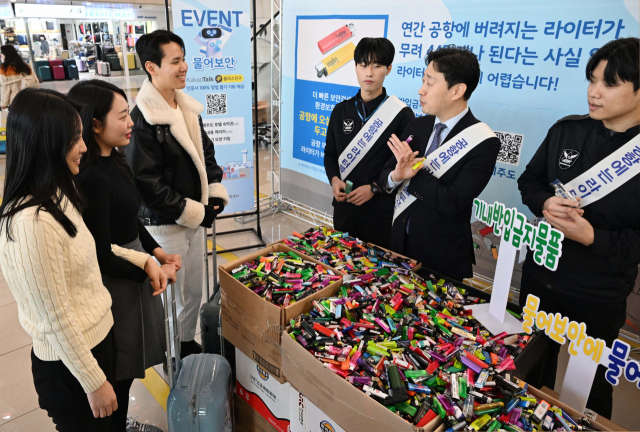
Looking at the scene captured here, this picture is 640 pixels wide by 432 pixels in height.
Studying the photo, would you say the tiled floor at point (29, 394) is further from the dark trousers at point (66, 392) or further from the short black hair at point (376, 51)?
the short black hair at point (376, 51)

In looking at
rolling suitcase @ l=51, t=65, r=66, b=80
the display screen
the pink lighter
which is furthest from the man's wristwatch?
rolling suitcase @ l=51, t=65, r=66, b=80

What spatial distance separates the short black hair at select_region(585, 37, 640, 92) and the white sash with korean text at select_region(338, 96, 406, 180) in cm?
107

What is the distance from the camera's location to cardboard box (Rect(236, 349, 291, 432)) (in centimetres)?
161

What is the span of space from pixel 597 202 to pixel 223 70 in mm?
3023

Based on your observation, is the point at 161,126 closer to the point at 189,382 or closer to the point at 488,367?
the point at 189,382

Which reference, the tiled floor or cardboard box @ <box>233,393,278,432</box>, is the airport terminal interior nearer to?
the tiled floor

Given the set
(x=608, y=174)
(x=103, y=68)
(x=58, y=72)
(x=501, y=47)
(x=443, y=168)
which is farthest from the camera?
(x=103, y=68)

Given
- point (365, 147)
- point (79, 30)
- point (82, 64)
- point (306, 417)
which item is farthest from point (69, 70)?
point (306, 417)

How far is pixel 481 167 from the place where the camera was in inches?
68.3

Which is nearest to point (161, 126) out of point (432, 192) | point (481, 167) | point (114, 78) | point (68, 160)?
point (68, 160)

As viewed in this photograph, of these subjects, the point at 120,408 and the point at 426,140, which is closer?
the point at 120,408

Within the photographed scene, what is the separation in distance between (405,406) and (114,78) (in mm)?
14326

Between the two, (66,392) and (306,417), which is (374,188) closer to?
(306,417)

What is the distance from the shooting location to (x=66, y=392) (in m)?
1.26
